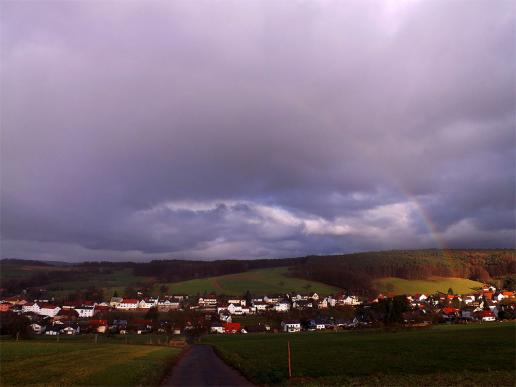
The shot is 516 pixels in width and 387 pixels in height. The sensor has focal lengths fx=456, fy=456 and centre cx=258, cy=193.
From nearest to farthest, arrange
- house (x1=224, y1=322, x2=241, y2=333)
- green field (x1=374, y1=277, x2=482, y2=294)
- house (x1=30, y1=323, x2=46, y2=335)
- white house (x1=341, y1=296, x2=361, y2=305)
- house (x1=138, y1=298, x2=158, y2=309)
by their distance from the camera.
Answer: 1. house (x1=30, y1=323, x2=46, y2=335)
2. house (x1=224, y1=322, x2=241, y2=333)
3. white house (x1=341, y1=296, x2=361, y2=305)
4. house (x1=138, y1=298, x2=158, y2=309)
5. green field (x1=374, y1=277, x2=482, y2=294)

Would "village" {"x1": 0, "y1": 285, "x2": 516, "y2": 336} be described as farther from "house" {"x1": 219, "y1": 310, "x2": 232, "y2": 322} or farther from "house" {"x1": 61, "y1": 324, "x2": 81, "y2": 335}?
"house" {"x1": 61, "y1": 324, "x2": 81, "y2": 335}

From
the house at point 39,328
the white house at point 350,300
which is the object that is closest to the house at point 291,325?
the white house at point 350,300

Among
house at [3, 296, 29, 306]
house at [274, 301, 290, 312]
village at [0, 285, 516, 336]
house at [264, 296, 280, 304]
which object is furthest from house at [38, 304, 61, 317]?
house at [274, 301, 290, 312]

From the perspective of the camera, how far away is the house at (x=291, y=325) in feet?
431

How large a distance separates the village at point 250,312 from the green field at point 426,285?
3010 millimetres

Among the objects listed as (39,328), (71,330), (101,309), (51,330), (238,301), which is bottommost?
(51,330)

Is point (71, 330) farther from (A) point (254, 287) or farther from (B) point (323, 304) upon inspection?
(B) point (323, 304)

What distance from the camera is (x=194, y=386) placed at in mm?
23172

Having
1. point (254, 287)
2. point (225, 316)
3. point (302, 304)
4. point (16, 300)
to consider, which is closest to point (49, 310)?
point (16, 300)

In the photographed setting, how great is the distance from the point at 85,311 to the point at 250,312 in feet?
197

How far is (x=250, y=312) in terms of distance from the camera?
569 feet

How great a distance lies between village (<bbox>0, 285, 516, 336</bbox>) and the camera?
394ft

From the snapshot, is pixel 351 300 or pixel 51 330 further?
pixel 351 300

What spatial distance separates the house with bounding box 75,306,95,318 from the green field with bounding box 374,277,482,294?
113178mm
